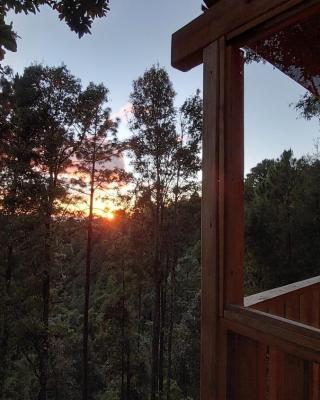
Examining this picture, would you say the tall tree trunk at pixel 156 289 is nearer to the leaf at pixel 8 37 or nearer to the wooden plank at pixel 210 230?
the leaf at pixel 8 37

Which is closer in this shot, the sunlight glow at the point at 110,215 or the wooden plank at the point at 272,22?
the wooden plank at the point at 272,22

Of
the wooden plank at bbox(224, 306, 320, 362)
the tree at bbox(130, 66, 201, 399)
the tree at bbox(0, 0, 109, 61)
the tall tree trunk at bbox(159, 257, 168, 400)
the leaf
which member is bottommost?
the tall tree trunk at bbox(159, 257, 168, 400)

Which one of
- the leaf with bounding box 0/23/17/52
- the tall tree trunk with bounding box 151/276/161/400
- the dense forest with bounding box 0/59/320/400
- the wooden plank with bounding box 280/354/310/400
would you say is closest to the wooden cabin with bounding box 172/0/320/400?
the wooden plank with bounding box 280/354/310/400

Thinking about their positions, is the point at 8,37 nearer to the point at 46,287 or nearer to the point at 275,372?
the point at 275,372

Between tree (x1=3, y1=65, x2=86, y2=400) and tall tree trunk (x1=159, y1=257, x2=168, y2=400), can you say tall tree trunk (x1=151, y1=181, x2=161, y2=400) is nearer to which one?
tall tree trunk (x1=159, y1=257, x2=168, y2=400)

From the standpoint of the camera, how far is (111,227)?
12.5 meters

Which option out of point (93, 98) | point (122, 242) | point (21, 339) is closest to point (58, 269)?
point (21, 339)

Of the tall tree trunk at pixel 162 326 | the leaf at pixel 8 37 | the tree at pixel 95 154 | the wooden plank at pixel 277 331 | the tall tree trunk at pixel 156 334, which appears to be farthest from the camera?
the tall tree trunk at pixel 162 326

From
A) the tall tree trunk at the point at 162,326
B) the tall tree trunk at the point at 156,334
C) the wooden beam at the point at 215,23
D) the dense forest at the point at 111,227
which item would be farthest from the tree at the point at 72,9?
the tall tree trunk at the point at 162,326

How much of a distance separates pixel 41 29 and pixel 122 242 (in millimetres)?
8471

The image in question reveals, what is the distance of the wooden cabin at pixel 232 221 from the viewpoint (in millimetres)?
1032

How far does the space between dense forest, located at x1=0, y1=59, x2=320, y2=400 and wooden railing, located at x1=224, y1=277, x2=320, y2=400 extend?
23.9 ft

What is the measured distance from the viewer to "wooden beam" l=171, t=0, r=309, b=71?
3.47 feet

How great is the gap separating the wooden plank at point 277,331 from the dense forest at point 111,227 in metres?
7.41
